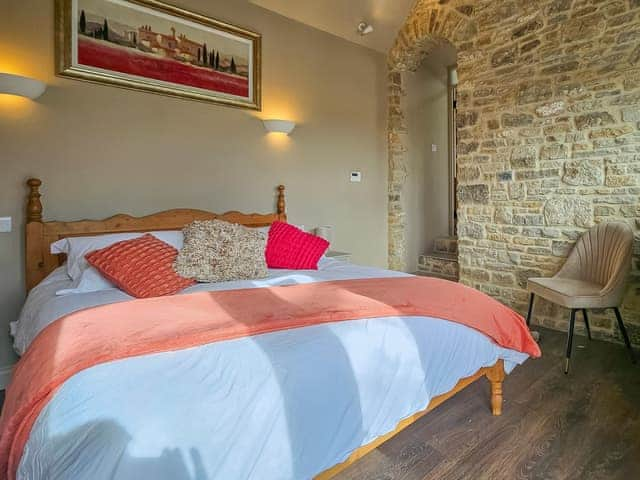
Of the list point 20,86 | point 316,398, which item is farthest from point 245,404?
point 20,86

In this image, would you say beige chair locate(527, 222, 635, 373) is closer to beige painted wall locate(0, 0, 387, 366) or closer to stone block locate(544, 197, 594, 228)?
stone block locate(544, 197, 594, 228)

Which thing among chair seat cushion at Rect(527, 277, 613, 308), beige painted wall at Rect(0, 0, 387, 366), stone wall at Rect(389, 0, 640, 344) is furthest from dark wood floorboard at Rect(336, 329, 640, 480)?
beige painted wall at Rect(0, 0, 387, 366)

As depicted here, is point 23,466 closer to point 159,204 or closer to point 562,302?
point 159,204

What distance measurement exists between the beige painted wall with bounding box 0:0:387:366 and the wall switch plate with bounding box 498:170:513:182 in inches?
54.2

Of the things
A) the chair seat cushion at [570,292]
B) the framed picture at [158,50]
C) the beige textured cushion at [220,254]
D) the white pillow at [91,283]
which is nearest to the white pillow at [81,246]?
the white pillow at [91,283]

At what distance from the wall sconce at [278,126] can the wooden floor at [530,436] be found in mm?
2652

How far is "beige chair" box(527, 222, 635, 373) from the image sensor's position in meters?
2.59

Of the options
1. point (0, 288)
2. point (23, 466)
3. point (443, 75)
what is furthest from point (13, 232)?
point (443, 75)

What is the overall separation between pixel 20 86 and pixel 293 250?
2012 mm

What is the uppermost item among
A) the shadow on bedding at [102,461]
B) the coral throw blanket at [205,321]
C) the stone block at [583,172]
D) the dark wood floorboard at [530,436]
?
the stone block at [583,172]

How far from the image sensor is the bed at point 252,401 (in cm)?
88

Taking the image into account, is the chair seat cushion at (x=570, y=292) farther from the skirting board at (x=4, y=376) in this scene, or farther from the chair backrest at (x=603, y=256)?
the skirting board at (x=4, y=376)

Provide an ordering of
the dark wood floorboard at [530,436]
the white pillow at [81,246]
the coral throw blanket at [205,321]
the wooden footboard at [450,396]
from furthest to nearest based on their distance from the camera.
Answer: the white pillow at [81,246], the dark wood floorboard at [530,436], the wooden footboard at [450,396], the coral throw blanket at [205,321]

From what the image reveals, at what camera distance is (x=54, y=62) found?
2.57 metres
